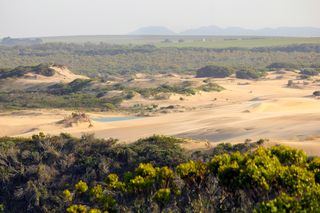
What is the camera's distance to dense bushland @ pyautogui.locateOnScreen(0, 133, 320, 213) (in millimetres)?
15070

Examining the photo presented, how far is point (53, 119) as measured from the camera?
51375 mm

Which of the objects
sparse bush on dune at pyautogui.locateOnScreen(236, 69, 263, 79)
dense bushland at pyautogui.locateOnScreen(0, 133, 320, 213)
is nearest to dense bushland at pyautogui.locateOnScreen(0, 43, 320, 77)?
sparse bush on dune at pyautogui.locateOnScreen(236, 69, 263, 79)

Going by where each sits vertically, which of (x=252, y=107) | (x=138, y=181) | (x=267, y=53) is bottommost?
(x=267, y=53)

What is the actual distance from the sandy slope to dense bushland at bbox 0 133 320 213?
4.80 m

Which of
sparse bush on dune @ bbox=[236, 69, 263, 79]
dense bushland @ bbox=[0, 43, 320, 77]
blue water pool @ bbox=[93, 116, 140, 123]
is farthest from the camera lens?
dense bushland @ bbox=[0, 43, 320, 77]

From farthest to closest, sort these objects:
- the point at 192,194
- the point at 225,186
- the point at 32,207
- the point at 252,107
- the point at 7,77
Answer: the point at 7,77, the point at 252,107, the point at 32,207, the point at 192,194, the point at 225,186

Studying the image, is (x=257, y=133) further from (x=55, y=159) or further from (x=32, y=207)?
(x=32, y=207)

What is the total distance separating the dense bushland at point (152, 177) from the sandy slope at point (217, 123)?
4801 millimetres

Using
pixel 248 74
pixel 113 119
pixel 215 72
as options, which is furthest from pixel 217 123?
pixel 215 72

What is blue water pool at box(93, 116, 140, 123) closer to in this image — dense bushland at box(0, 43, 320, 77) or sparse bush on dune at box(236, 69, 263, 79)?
sparse bush on dune at box(236, 69, 263, 79)

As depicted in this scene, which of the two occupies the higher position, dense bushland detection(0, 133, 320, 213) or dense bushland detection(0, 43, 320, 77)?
dense bushland detection(0, 133, 320, 213)

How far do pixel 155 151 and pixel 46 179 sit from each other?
18.2 ft

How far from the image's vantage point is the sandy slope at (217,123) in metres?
34.7

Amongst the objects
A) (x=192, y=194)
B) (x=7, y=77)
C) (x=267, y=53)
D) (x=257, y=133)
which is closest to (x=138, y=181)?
(x=192, y=194)
